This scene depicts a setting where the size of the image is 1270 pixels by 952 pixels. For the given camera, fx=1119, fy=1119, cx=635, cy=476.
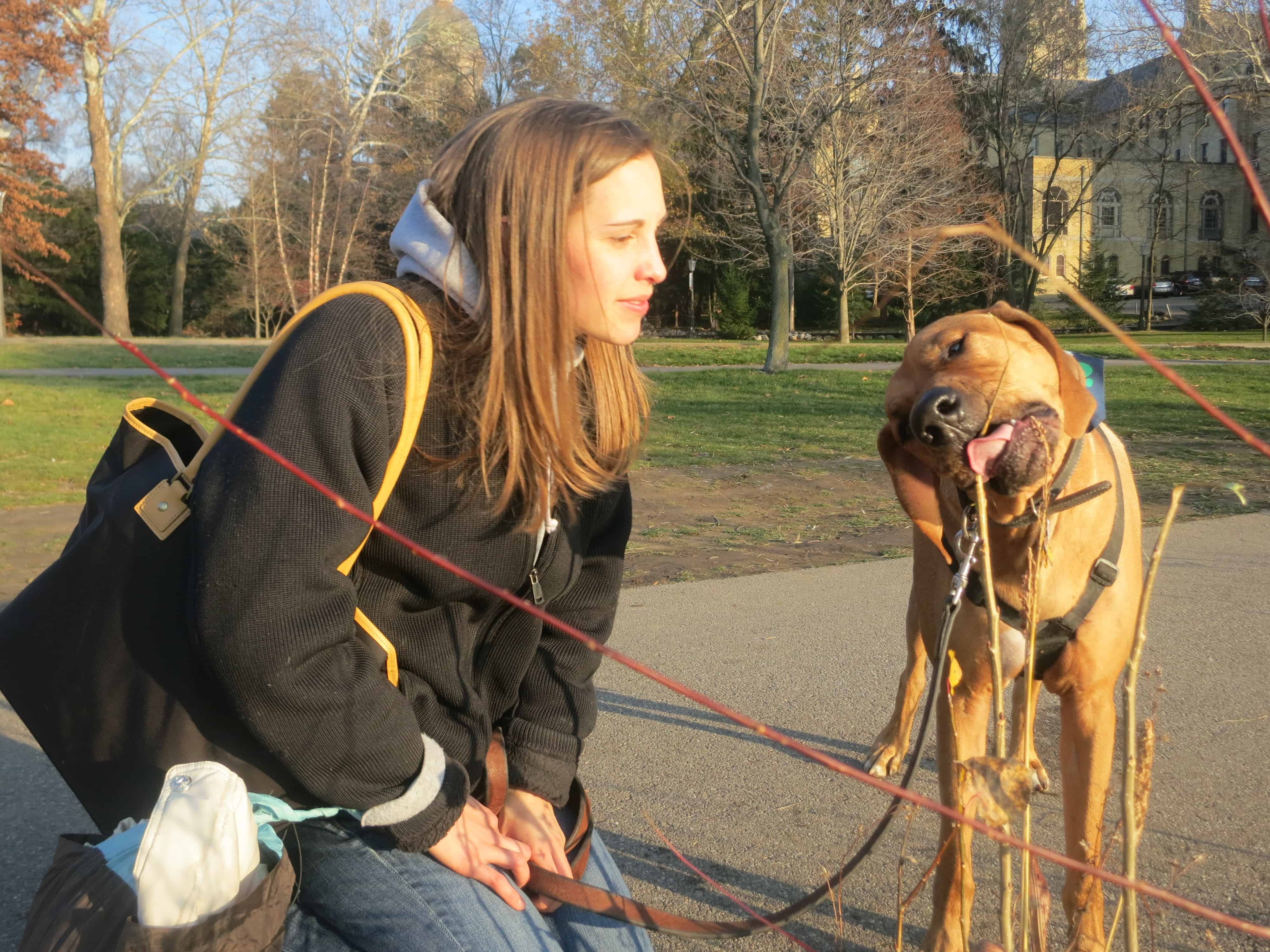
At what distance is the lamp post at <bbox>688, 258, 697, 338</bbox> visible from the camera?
135 ft

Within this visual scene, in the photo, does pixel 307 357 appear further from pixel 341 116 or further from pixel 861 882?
pixel 341 116

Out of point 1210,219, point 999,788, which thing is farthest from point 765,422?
point 1210,219

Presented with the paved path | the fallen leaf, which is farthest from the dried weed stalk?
the paved path

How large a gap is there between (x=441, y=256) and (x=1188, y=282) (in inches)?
2007

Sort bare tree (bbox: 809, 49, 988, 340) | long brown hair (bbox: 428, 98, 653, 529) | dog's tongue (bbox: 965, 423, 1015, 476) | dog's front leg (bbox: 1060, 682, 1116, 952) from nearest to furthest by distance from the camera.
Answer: long brown hair (bbox: 428, 98, 653, 529) → dog's tongue (bbox: 965, 423, 1015, 476) → dog's front leg (bbox: 1060, 682, 1116, 952) → bare tree (bbox: 809, 49, 988, 340)

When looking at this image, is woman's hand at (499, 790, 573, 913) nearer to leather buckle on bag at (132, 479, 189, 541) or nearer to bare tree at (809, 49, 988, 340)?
leather buckle on bag at (132, 479, 189, 541)

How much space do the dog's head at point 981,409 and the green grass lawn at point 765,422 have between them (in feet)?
13.0

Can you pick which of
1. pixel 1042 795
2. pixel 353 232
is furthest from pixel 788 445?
pixel 353 232

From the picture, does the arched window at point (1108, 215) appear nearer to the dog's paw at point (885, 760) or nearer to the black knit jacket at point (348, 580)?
the dog's paw at point (885, 760)

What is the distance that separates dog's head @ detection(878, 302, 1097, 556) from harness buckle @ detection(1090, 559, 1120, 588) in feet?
1.05

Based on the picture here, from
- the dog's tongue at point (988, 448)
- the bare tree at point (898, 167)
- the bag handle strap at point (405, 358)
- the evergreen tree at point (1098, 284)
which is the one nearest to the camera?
the bag handle strap at point (405, 358)

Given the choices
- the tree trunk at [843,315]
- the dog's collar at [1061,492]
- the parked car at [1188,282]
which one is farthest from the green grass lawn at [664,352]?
the dog's collar at [1061,492]

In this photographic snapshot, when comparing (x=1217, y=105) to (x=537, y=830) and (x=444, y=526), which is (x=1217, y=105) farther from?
(x=537, y=830)

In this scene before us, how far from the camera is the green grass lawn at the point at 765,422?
31.8ft
